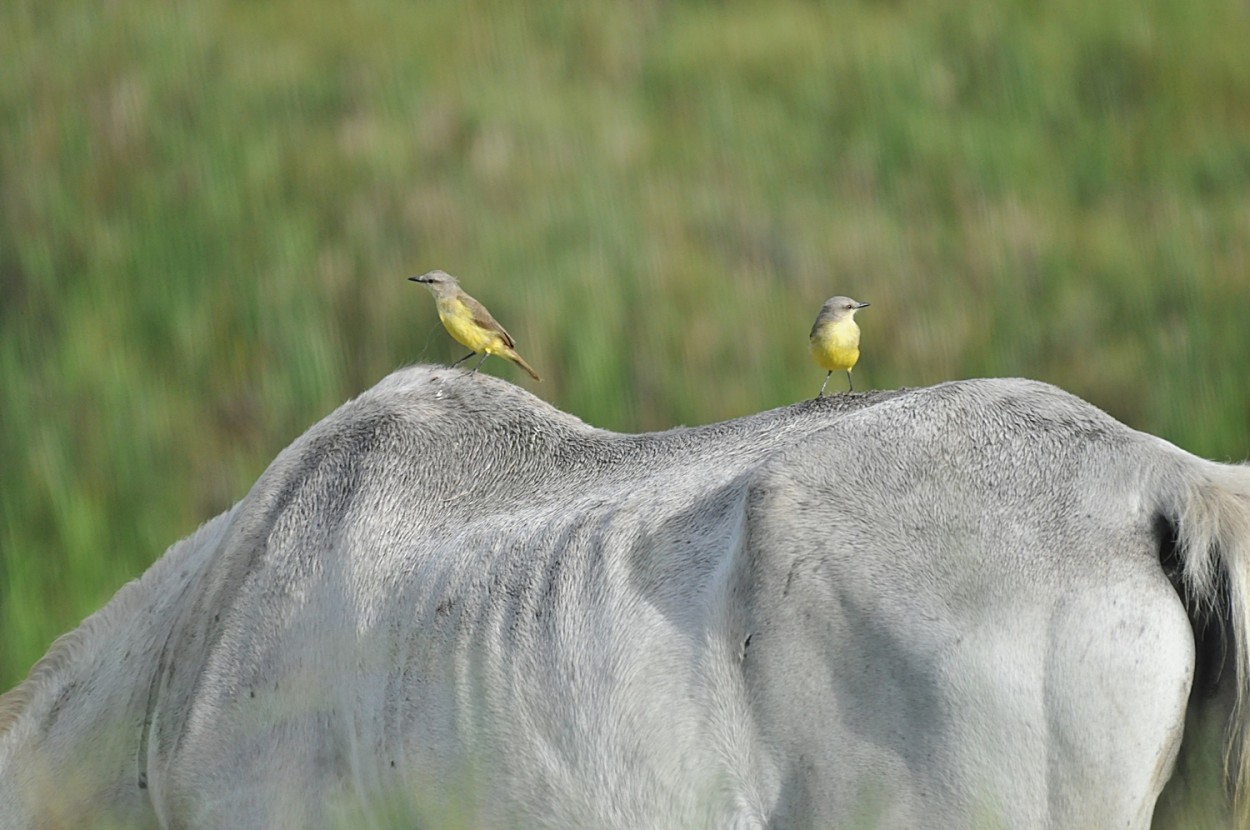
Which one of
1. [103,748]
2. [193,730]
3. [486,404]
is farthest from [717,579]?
[103,748]

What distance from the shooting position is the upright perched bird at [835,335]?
3.63 m

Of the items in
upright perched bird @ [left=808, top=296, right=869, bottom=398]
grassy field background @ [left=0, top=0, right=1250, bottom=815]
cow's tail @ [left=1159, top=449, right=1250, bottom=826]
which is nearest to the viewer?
cow's tail @ [left=1159, top=449, right=1250, bottom=826]

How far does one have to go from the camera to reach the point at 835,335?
3.63 metres

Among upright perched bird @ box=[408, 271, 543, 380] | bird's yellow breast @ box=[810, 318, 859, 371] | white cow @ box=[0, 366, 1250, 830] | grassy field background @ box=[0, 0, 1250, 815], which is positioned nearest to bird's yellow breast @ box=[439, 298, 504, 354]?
upright perched bird @ box=[408, 271, 543, 380]

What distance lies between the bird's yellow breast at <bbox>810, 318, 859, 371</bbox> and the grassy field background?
7.25ft

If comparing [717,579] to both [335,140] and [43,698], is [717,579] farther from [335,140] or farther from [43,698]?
[335,140]

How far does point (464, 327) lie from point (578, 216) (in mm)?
3392

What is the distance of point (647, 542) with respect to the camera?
2.52m

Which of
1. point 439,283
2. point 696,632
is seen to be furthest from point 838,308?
point 696,632

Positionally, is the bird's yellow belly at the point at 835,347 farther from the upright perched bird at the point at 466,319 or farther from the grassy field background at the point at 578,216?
the grassy field background at the point at 578,216

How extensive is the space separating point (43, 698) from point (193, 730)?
0.62 m

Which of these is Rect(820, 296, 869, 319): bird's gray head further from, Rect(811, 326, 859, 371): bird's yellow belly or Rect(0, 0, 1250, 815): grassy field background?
Rect(0, 0, 1250, 815): grassy field background

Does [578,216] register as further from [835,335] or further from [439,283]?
[835,335]

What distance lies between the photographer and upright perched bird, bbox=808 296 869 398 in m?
3.63
